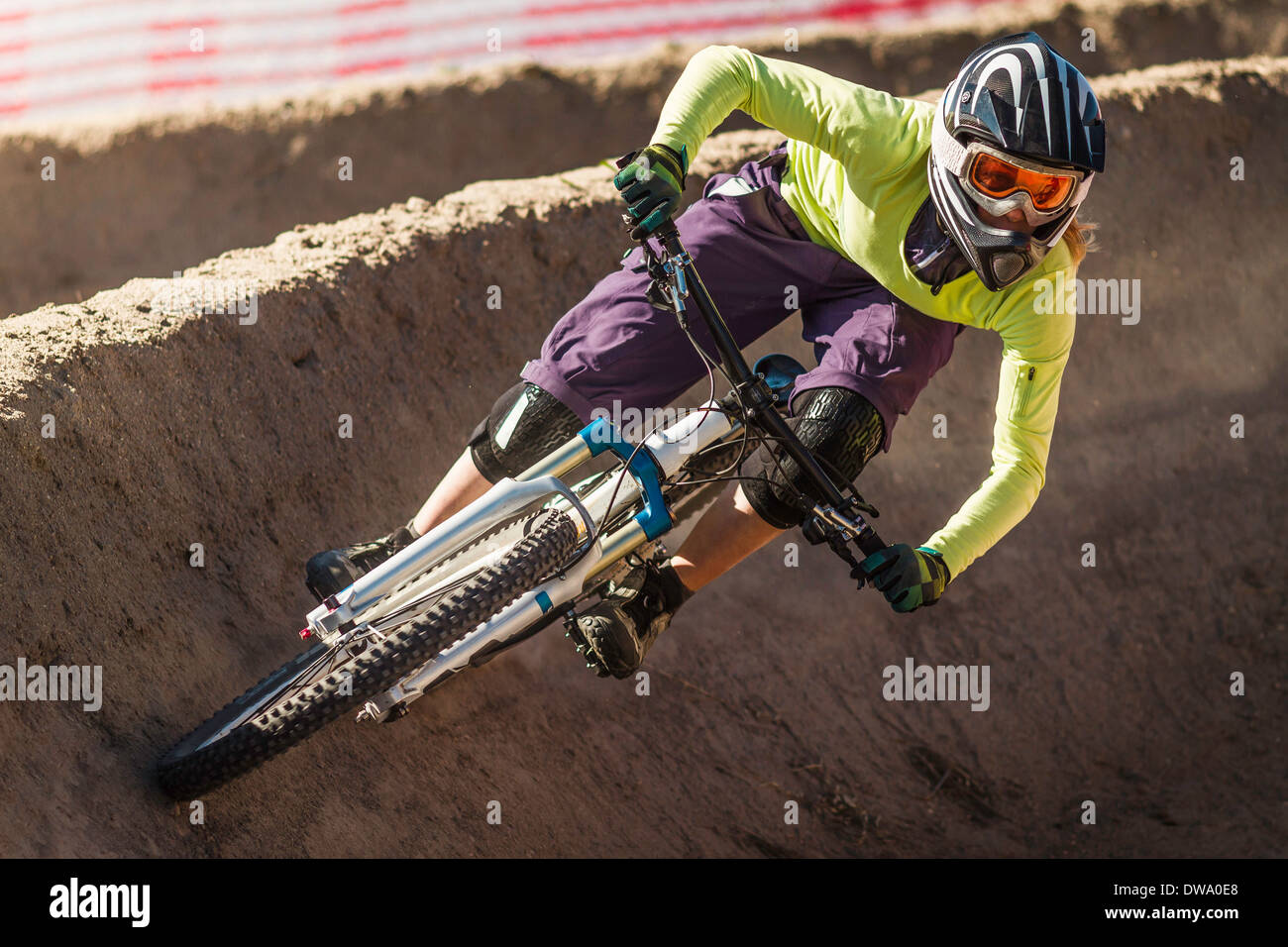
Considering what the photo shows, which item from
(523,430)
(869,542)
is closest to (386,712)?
(523,430)

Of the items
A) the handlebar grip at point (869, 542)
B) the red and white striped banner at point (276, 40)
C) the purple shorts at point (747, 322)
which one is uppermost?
the red and white striped banner at point (276, 40)

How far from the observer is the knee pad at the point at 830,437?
3.39 meters

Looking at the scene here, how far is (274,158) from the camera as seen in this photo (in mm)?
8461

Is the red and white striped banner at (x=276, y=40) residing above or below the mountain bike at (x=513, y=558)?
above

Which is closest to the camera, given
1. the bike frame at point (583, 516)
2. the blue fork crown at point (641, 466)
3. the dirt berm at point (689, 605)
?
the bike frame at point (583, 516)

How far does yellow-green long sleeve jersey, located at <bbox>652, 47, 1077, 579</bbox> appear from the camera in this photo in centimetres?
334

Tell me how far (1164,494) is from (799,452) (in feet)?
12.6

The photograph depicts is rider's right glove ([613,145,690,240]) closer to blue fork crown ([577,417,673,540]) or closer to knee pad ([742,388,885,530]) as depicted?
blue fork crown ([577,417,673,540])

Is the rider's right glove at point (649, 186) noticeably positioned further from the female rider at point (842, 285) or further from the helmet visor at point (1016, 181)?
the helmet visor at point (1016, 181)

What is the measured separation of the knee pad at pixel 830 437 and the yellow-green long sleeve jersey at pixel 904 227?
0.33 metres

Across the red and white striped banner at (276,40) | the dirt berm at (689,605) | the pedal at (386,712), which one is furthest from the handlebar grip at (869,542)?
the red and white striped banner at (276,40)

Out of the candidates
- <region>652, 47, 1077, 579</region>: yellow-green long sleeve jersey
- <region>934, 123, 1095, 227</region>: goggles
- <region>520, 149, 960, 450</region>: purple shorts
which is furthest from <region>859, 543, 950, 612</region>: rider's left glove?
<region>934, 123, 1095, 227</region>: goggles

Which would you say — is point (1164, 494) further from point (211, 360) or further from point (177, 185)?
point (177, 185)

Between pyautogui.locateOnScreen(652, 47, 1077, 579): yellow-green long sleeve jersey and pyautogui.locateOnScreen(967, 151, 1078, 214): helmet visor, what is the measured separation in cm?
25
